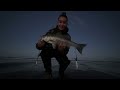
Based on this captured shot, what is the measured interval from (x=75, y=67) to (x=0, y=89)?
1305mm

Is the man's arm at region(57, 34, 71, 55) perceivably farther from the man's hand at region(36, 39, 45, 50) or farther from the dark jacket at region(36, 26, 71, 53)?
the man's hand at region(36, 39, 45, 50)

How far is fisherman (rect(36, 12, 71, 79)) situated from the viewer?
16.3 ft

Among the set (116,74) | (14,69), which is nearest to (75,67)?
(116,74)

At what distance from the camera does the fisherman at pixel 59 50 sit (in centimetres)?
Answer: 496

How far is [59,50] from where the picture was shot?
5.02 meters

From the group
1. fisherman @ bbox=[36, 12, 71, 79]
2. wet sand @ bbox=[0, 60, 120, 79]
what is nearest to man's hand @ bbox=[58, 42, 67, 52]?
fisherman @ bbox=[36, 12, 71, 79]

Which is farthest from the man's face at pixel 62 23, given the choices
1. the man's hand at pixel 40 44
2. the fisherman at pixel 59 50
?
the man's hand at pixel 40 44

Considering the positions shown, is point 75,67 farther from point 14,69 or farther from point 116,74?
point 14,69

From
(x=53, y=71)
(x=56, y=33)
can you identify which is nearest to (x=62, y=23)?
(x=56, y=33)

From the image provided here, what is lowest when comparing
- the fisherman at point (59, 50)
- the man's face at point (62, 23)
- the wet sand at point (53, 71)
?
the wet sand at point (53, 71)

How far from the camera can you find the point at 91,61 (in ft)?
16.9

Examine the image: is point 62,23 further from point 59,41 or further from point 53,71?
point 53,71

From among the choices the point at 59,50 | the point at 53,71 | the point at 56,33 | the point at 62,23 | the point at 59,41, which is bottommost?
the point at 53,71

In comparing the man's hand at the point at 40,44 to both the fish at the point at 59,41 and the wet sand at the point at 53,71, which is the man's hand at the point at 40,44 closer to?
the fish at the point at 59,41
